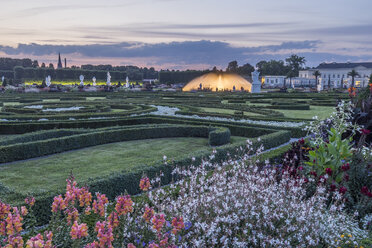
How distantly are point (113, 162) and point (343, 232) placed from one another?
6.15 m

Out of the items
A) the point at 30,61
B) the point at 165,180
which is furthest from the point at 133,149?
the point at 30,61

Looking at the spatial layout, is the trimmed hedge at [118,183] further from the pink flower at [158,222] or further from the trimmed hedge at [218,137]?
the trimmed hedge at [218,137]

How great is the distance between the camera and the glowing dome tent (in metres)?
57.0

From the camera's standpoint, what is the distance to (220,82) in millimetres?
58844

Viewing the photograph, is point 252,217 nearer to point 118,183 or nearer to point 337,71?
point 118,183

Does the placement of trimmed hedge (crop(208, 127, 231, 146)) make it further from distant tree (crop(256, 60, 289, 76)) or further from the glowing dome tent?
distant tree (crop(256, 60, 289, 76))

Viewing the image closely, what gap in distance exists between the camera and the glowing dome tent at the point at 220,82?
2243 inches

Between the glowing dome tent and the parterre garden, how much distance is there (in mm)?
38228

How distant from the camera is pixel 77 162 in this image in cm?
913

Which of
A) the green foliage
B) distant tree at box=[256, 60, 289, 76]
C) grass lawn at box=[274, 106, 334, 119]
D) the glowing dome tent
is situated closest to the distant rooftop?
distant tree at box=[256, 60, 289, 76]

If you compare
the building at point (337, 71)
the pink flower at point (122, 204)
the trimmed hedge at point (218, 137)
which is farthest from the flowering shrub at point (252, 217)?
the building at point (337, 71)

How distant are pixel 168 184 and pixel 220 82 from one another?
5244 cm

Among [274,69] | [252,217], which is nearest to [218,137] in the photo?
[252,217]

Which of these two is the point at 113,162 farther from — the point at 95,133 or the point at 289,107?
the point at 289,107
